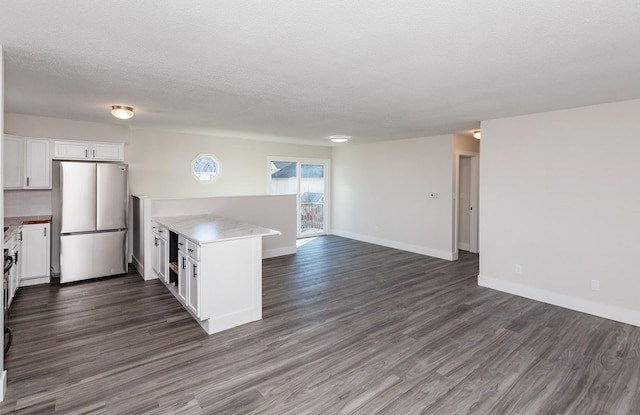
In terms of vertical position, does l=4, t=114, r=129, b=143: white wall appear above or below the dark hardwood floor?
above

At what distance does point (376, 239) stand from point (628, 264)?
4.63m

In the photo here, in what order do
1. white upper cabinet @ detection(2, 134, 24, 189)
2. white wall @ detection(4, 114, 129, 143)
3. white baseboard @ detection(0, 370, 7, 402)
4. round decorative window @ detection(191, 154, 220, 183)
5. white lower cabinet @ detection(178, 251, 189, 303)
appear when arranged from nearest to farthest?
white baseboard @ detection(0, 370, 7, 402)
white lower cabinet @ detection(178, 251, 189, 303)
white upper cabinet @ detection(2, 134, 24, 189)
white wall @ detection(4, 114, 129, 143)
round decorative window @ detection(191, 154, 220, 183)

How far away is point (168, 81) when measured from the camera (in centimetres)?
302

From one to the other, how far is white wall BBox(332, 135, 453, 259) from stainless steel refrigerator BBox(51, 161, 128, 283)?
5.02m

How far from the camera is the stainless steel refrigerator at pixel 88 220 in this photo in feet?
15.3

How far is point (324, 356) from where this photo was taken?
285 cm

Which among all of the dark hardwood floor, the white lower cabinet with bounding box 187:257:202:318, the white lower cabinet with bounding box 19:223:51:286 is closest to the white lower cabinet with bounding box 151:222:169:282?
the dark hardwood floor

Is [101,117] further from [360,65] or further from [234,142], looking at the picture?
[360,65]

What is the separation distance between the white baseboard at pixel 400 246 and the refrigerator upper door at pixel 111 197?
5.08m

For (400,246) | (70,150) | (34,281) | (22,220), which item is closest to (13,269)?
(34,281)

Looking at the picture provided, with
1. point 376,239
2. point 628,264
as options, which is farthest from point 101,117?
A: point 628,264

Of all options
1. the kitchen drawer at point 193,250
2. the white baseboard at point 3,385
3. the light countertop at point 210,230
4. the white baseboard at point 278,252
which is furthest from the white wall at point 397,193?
the white baseboard at point 3,385

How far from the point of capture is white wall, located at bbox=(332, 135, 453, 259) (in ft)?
20.7

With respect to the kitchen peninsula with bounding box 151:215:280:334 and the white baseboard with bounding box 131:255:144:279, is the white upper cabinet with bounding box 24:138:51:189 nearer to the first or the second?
the white baseboard with bounding box 131:255:144:279
